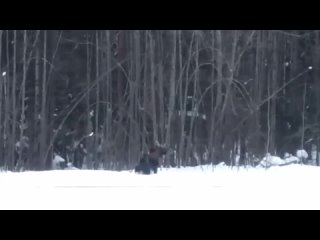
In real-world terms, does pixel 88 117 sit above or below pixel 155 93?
below

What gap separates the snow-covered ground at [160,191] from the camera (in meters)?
6.75

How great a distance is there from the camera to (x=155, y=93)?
42.9 feet

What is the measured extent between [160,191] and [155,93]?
5.24m

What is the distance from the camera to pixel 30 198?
7230 millimetres

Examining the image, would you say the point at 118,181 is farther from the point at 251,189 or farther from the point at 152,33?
the point at 152,33

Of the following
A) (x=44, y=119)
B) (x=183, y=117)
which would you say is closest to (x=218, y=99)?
(x=183, y=117)

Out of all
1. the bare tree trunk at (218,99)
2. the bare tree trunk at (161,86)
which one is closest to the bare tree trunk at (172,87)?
the bare tree trunk at (161,86)

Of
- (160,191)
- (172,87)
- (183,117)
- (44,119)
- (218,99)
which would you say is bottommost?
(160,191)

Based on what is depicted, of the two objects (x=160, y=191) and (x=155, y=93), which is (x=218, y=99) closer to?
(x=155, y=93)

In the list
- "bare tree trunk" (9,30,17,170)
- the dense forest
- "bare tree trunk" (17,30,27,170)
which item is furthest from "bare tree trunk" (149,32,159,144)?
"bare tree trunk" (9,30,17,170)

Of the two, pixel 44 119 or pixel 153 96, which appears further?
pixel 44 119

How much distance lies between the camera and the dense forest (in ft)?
42.9

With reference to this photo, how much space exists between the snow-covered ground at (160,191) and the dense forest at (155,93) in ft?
6.38

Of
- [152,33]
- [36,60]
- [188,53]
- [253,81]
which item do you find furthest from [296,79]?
[36,60]
